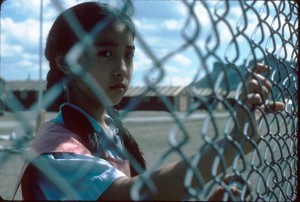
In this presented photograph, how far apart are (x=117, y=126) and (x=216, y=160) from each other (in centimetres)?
89

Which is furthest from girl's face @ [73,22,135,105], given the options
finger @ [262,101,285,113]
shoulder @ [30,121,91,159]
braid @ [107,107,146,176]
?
finger @ [262,101,285,113]

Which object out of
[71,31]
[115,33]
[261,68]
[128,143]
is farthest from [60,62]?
[261,68]

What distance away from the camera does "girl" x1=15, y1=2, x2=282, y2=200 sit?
43.4 inches

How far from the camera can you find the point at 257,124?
1.27 meters

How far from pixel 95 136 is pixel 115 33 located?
0.36 meters

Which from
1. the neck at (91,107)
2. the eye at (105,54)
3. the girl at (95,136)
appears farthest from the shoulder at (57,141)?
the eye at (105,54)

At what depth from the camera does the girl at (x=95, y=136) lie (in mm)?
1102

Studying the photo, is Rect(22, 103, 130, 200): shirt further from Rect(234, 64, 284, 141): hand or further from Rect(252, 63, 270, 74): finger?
Rect(252, 63, 270, 74): finger

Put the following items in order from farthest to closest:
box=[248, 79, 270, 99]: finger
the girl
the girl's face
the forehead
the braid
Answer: the braid → the forehead → the girl's face → box=[248, 79, 270, 99]: finger → the girl

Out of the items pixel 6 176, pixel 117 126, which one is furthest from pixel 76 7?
pixel 6 176

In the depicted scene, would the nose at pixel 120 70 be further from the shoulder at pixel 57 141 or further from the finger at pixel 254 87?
the finger at pixel 254 87

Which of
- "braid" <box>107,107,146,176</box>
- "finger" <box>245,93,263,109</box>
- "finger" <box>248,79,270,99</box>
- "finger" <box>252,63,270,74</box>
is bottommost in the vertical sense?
"braid" <box>107,107,146,176</box>

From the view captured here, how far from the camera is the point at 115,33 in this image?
1.47 meters

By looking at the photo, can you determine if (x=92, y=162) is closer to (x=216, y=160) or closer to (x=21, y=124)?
(x=216, y=160)
